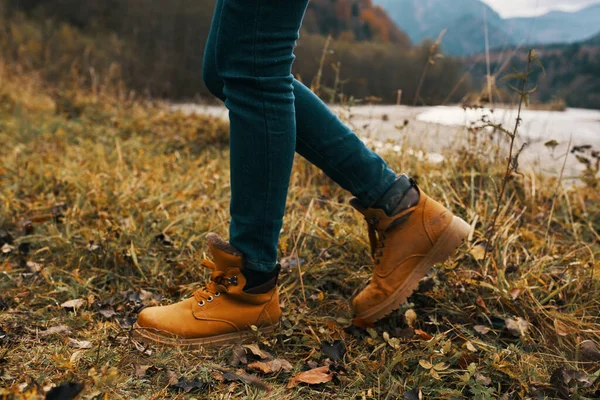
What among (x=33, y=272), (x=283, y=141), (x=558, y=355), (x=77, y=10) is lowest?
(x=33, y=272)

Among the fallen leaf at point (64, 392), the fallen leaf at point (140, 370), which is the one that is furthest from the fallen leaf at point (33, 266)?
the fallen leaf at point (64, 392)

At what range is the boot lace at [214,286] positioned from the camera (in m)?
1.40

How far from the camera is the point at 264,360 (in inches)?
54.2

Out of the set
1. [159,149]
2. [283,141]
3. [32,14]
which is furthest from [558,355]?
[32,14]

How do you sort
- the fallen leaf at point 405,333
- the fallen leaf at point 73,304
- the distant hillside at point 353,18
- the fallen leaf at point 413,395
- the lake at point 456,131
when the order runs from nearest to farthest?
the fallen leaf at point 413,395 < the fallen leaf at point 405,333 < the fallen leaf at point 73,304 < the lake at point 456,131 < the distant hillside at point 353,18

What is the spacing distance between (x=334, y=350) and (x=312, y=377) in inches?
6.2

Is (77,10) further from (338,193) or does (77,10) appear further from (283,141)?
(283,141)

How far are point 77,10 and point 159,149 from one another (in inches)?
483

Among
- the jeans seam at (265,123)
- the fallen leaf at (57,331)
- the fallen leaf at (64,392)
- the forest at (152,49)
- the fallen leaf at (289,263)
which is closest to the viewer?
the fallen leaf at (64,392)

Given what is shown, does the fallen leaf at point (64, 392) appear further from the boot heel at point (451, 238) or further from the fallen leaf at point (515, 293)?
the fallen leaf at point (515, 293)

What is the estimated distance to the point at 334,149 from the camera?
4.61 ft

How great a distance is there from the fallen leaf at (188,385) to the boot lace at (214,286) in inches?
10.7

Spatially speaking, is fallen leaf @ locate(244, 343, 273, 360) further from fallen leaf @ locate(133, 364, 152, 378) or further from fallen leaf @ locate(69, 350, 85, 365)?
fallen leaf @ locate(69, 350, 85, 365)

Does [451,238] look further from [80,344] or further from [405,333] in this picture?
[80,344]
